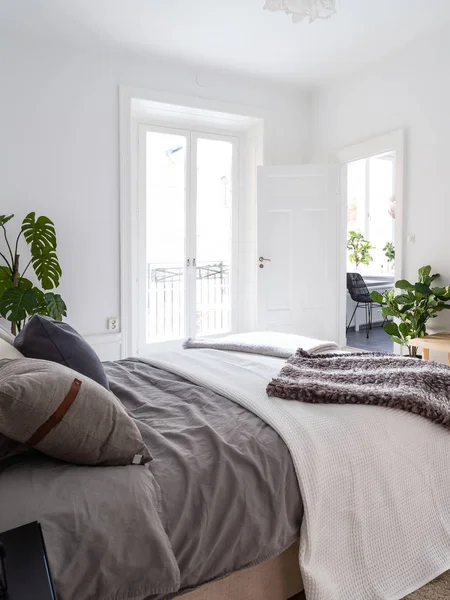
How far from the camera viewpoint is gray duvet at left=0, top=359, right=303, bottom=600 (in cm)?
102

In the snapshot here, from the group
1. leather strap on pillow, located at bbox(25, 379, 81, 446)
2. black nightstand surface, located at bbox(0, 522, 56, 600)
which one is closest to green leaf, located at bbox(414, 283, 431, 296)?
leather strap on pillow, located at bbox(25, 379, 81, 446)

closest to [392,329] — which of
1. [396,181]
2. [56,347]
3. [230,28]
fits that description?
[396,181]

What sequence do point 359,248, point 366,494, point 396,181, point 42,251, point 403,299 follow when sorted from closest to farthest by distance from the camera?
point 366,494, point 42,251, point 403,299, point 396,181, point 359,248

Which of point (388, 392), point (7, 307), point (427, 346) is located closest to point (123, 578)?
point (388, 392)

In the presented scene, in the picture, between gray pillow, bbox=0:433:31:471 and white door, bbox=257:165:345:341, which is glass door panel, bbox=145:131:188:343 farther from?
gray pillow, bbox=0:433:31:471

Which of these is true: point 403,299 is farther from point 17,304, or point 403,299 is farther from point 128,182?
point 17,304

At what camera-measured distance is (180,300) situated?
5.05 m

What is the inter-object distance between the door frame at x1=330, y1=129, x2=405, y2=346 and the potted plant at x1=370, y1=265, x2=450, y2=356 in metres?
0.35

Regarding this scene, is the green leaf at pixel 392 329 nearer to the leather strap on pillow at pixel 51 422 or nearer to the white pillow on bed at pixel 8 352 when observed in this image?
the white pillow on bed at pixel 8 352

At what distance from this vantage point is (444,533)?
1.55m

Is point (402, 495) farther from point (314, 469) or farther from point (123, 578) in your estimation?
point (123, 578)

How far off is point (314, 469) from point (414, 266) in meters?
3.26

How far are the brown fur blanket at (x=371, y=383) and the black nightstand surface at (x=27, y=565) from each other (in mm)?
953

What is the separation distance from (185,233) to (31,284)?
1895 millimetres
